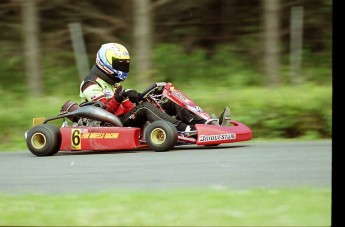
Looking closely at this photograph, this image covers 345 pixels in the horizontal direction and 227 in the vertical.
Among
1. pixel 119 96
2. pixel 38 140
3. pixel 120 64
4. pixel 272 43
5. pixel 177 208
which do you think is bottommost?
pixel 177 208

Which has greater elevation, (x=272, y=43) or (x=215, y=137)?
(x=272, y=43)

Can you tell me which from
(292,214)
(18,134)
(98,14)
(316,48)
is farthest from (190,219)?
(98,14)

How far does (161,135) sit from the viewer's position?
8.11 meters

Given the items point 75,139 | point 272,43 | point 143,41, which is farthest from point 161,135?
point 272,43

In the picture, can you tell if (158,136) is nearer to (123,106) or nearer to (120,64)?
(123,106)

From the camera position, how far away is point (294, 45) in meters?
12.8

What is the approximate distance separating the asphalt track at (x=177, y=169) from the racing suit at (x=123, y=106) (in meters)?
0.37

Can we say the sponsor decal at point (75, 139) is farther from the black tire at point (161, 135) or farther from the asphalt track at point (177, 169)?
the black tire at point (161, 135)

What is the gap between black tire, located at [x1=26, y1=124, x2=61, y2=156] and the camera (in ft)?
27.6

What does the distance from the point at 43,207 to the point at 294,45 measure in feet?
27.1

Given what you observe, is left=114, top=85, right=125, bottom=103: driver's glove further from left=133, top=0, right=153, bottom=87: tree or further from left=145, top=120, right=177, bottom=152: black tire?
left=133, top=0, right=153, bottom=87: tree

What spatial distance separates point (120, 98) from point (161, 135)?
784mm

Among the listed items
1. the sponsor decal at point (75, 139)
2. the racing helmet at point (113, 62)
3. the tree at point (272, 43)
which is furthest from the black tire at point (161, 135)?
the tree at point (272, 43)

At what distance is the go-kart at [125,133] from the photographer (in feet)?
Answer: 26.2
